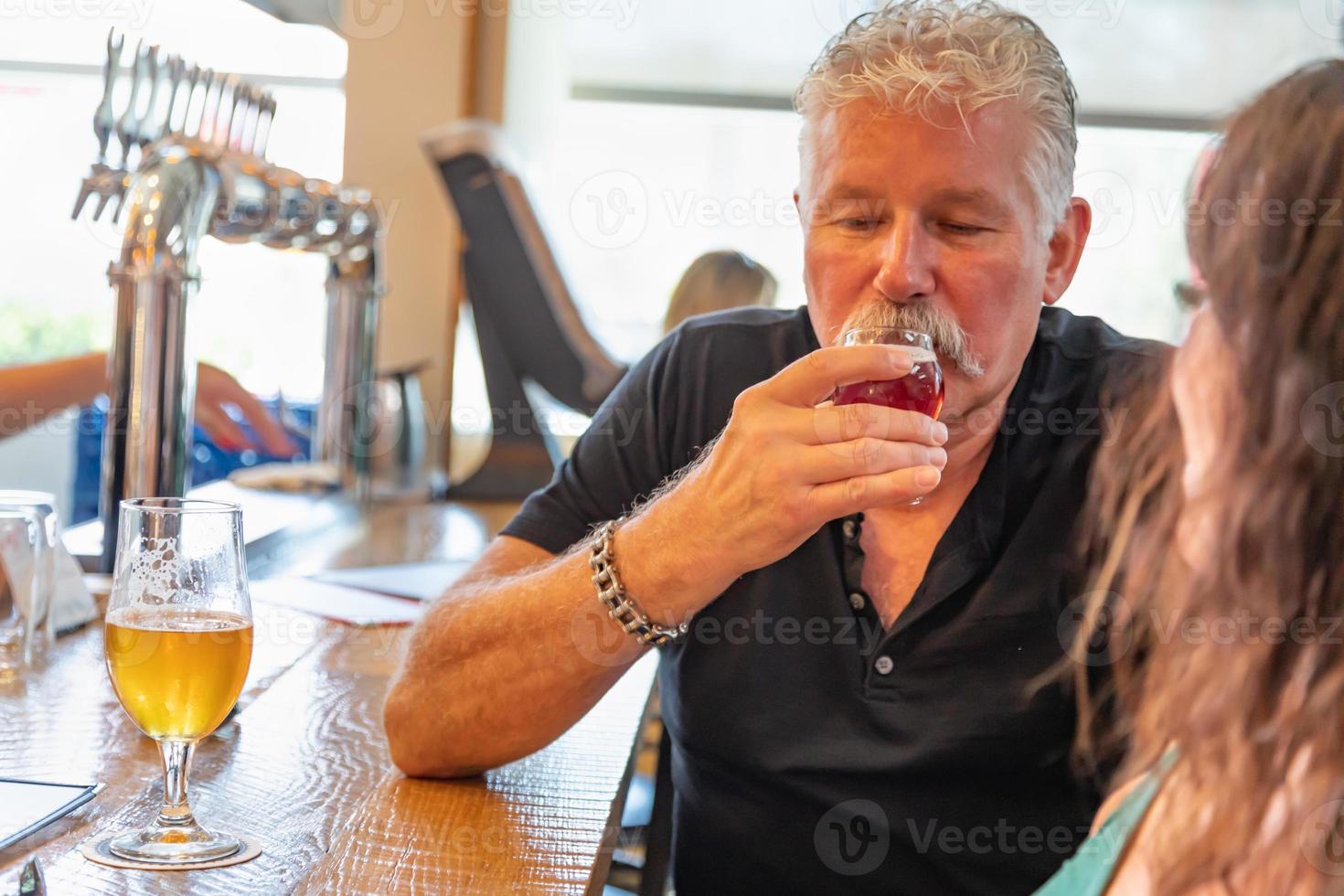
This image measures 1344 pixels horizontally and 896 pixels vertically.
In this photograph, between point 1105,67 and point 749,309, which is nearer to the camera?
point 749,309

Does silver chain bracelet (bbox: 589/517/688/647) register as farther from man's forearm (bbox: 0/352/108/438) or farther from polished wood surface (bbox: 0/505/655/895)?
man's forearm (bbox: 0/352/108/438)

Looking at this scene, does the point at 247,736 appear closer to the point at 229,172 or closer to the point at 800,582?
the point at 800,582

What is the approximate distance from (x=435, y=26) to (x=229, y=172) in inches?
77.7

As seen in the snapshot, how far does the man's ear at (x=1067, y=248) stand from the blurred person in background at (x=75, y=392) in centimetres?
116

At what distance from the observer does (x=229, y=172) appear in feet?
5.81

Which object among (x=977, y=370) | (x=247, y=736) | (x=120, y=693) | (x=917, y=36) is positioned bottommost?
(x=247, y=736)

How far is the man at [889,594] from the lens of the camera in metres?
1.16

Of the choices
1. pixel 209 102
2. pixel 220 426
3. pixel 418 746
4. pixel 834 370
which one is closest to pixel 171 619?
pixel 418 746

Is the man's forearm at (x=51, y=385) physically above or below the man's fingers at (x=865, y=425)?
below

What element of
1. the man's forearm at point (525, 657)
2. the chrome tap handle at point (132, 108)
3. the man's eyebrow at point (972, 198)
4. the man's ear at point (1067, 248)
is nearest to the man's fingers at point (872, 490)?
the man's forearm at point (525, 657)

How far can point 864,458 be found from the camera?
3.31ft

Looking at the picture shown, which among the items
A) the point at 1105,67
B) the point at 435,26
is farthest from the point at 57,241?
the point at 1105,67

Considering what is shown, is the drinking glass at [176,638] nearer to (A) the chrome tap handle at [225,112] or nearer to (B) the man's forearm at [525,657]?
(B) the man's forearm at [525,657]

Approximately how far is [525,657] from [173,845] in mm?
372
